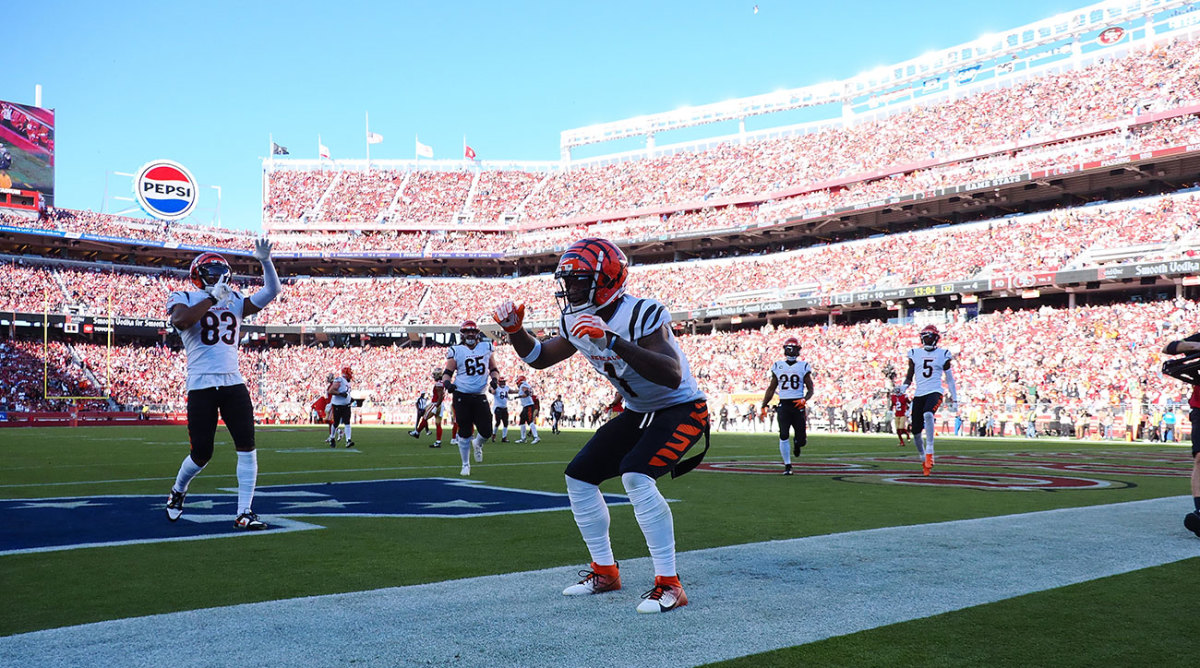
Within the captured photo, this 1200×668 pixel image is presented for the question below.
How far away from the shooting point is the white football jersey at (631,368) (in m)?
4.82

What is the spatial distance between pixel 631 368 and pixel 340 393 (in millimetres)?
18900

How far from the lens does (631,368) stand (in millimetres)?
4836

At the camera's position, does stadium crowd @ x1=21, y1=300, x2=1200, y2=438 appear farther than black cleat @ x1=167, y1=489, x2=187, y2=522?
Yes

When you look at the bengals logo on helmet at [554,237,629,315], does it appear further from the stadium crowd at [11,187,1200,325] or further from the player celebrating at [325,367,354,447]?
the stadium crowd at [11,187,1200,325]

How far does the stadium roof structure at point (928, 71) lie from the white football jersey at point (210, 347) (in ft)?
166

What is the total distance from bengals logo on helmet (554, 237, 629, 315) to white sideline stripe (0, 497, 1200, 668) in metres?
1.60

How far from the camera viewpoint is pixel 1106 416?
98.0 ft

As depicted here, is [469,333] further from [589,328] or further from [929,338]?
[589,328]

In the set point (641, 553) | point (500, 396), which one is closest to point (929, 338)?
point (641, 553)

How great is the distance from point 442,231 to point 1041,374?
157 feet

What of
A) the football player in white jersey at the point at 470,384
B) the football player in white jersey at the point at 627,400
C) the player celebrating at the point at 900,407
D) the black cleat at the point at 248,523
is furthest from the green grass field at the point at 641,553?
the player celebrating at the point at 900,407

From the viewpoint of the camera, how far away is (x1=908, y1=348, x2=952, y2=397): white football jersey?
45.1 feet

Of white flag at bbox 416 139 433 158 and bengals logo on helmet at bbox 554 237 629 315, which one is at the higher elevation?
white flag at bbox 416 139 433 158

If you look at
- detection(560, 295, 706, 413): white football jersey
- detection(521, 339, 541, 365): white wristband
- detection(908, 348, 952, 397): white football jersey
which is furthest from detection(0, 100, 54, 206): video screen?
detection(560, 295, 706, 413): white football jersey
